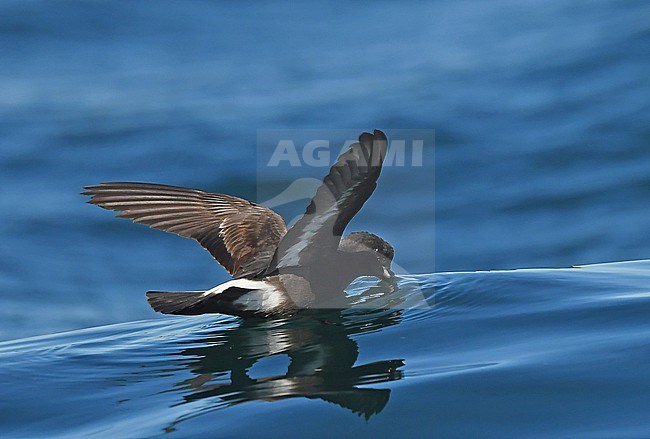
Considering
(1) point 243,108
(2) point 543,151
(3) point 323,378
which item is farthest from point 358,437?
(1) point 243,108

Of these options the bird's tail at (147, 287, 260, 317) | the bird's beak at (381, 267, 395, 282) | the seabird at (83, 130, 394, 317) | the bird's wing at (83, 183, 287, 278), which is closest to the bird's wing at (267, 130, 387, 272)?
the seabird at (83, 130, 394, 317)

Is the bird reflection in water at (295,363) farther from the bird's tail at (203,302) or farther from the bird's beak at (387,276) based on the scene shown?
the bird's beak at (387,276)

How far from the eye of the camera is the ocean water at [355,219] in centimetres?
371

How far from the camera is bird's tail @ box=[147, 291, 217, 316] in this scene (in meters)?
4.81

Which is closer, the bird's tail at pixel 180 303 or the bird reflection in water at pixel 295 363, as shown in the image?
the bird reflection in water at pixel 295 363

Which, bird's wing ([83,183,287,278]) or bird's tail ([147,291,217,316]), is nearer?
bird's tail ([147,291,217,316])

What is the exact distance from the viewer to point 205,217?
603 centimetres

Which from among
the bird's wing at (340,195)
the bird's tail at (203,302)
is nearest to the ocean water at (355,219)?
the bird's tail at (203,302)

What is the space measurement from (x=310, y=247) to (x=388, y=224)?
418 centimetres

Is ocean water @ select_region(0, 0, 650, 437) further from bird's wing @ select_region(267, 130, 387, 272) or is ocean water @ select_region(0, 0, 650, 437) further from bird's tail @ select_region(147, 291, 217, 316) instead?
bird's wing @ select_region(267, 130, 387, 272)

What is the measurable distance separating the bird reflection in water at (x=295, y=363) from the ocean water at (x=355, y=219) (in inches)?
0.7

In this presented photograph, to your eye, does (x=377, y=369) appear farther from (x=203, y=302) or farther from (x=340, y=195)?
(x=203, y=302)

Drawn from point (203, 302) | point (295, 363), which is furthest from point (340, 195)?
point (203, 302)

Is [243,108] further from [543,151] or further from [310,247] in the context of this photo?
[310,247]
